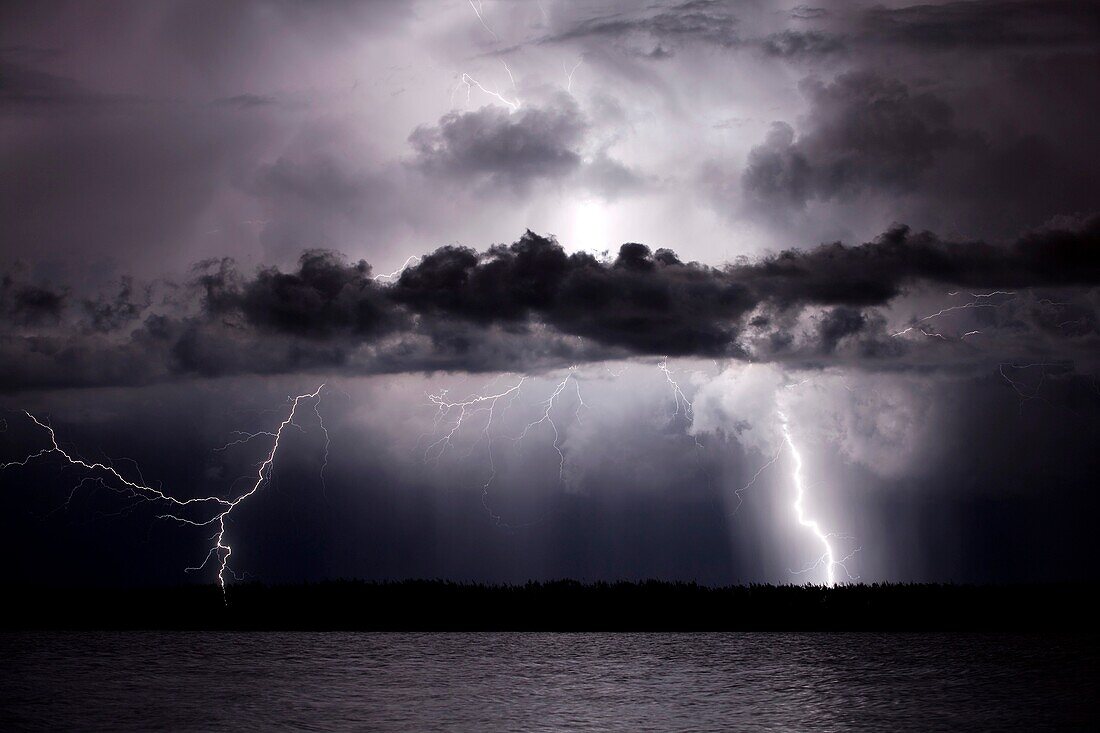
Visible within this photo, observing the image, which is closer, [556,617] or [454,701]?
[454,701]

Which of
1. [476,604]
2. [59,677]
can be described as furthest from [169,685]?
[476,604]

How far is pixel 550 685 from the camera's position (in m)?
46.1

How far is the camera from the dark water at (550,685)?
36281 millimetres

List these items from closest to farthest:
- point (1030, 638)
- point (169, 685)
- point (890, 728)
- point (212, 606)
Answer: point (890, 728) < point (169, 685) < point (1030, 638) < point (212, 606)

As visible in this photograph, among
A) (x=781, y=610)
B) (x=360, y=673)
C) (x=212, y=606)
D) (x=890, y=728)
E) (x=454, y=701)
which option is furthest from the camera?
(x=212, y=606)

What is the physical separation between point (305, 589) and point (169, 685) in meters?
37.8

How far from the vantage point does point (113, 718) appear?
119ft

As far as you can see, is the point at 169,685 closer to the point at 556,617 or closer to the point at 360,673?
the point at 360,673

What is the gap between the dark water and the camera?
36281 mm

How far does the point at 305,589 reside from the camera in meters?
83.6

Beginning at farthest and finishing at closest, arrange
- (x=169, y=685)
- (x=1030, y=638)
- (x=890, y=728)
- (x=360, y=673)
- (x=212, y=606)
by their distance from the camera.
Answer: (x=212, y=606) < (x=1030, y=638) < (x=360, y=673) < (x=169, y=685) < (x=890, y=728)

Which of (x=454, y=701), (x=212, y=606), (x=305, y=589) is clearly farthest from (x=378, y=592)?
(x=454, y=701)

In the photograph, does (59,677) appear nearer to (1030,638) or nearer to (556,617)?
(556,617)

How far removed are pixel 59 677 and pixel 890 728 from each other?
127 ft
